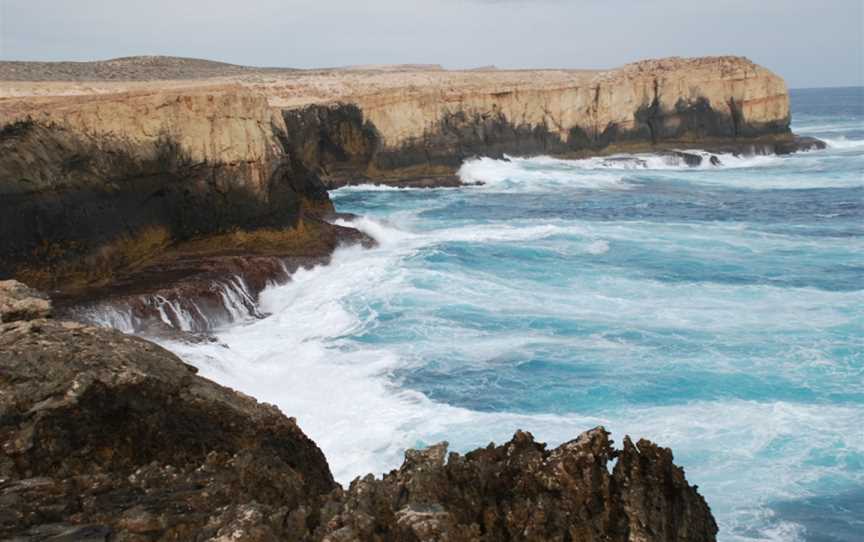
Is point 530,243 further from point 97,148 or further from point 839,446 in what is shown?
point 839,446

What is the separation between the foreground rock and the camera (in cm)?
524

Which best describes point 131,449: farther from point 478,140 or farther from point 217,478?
point 478,140

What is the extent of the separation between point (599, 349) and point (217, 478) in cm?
1056

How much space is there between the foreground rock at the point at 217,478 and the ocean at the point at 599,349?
3.73 metres

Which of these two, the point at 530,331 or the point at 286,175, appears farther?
the point at 286,175

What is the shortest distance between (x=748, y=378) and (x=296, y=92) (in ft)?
110

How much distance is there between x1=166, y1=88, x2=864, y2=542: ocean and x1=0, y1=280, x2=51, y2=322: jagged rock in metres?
3.98

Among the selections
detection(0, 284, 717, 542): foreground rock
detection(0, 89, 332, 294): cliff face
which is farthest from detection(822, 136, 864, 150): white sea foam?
detection(0, 284, 717, 542): foreground rock

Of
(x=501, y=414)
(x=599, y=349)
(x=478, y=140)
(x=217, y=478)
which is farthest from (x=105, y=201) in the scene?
(x=478, y=140)

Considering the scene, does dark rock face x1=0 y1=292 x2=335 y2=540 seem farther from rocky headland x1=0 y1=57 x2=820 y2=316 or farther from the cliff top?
the cliff top

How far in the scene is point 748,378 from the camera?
13969 mm

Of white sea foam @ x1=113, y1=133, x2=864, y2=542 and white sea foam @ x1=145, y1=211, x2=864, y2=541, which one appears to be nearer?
white sea foam @ x1=145, y1=211, x2=864, y2=541

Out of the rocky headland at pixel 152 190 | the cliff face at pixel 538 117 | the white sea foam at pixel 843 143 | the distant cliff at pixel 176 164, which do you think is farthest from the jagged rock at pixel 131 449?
the white sea foam at pixel 843 143

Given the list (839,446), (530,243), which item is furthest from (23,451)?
(530,243)
